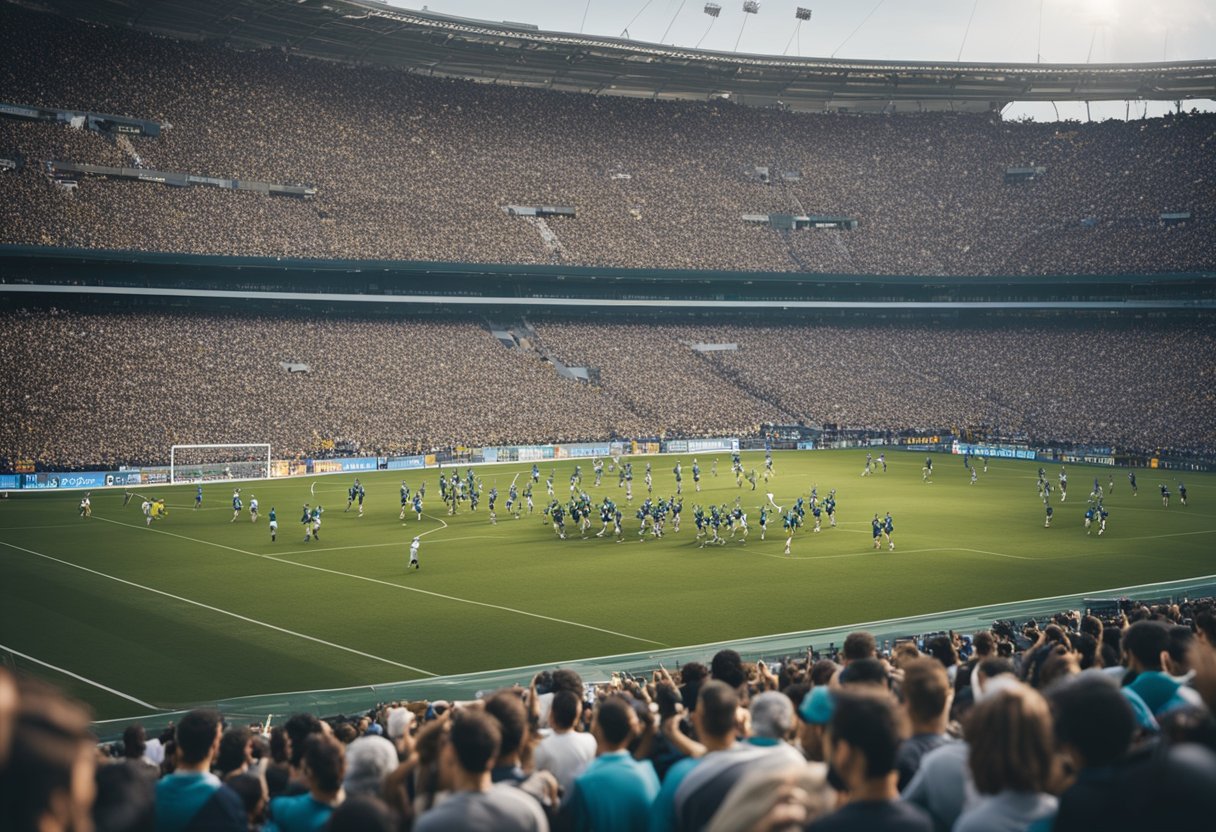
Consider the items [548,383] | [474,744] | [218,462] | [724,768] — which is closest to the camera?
[474,744]

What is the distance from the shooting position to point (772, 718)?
6090 mm

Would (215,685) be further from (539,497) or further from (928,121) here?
(928,121)

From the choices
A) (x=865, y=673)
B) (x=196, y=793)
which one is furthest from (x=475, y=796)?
(x=865, y=673)

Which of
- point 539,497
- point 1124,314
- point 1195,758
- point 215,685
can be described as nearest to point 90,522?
point 539,497

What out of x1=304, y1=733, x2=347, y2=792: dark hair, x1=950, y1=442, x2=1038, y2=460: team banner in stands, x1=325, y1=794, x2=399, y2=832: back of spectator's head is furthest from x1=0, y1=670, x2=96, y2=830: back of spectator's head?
x1=950, y1=442, x2=1038, y2=460: team banner in stands

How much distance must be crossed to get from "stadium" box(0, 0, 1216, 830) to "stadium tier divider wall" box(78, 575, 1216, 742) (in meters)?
0.23

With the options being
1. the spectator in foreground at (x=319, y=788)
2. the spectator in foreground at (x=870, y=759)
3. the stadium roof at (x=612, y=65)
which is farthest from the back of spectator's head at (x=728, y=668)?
the stadium roof at (x=612, y=65)

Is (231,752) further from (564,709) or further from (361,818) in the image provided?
(361,818)

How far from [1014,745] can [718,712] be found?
5.21 ft

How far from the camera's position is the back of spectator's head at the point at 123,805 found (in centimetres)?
429

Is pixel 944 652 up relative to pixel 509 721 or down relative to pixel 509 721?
down

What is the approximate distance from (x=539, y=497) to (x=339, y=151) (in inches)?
1778

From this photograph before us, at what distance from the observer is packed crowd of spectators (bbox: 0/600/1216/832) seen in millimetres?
3697

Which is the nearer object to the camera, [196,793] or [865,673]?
[196,793]
